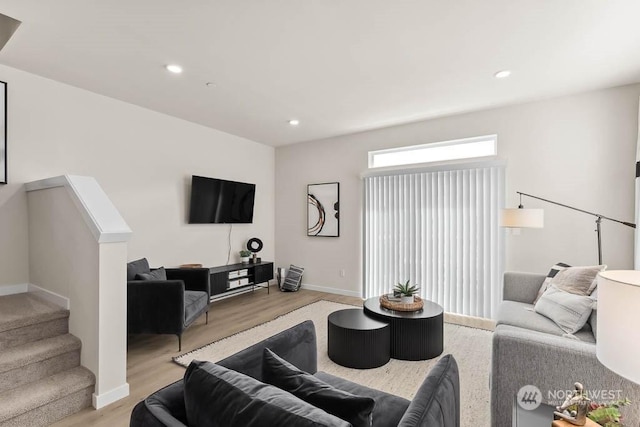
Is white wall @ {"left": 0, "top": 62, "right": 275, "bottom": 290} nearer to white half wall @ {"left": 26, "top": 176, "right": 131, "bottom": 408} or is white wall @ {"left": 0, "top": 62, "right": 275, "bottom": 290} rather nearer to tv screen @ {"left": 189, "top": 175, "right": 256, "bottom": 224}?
tv screen @ {"left": 189, "top": 175, "right": 256, "bottom": 224}

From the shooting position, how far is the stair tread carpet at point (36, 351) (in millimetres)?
2041

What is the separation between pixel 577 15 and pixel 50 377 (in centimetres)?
444

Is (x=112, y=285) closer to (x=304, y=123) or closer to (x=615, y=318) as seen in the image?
(x=615, y=318)

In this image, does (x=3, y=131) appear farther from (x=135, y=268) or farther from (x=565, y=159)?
(x=565, y=159)

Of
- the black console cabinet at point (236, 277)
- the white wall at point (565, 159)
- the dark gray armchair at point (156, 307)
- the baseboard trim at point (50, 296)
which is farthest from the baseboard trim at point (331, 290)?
the baseboard trim at point (50, 296)

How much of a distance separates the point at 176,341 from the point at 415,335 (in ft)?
7.88

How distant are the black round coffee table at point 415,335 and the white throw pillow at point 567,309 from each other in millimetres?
850

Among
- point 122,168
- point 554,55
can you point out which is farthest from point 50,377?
point 554,55

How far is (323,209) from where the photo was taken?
5.36 m

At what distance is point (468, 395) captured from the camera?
7.43ft

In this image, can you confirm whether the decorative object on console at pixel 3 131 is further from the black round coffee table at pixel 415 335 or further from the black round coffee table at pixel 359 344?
the black round coffee table at pixel 415 335

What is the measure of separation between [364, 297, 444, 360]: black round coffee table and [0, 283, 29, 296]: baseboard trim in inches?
138

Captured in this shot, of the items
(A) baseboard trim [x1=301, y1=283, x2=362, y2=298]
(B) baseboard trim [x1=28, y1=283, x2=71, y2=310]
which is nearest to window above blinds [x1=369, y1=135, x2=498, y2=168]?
(A) baseboard trim [x1=301, y1=283, x2=362, y2=298]

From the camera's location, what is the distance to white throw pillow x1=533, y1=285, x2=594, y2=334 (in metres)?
2.18
